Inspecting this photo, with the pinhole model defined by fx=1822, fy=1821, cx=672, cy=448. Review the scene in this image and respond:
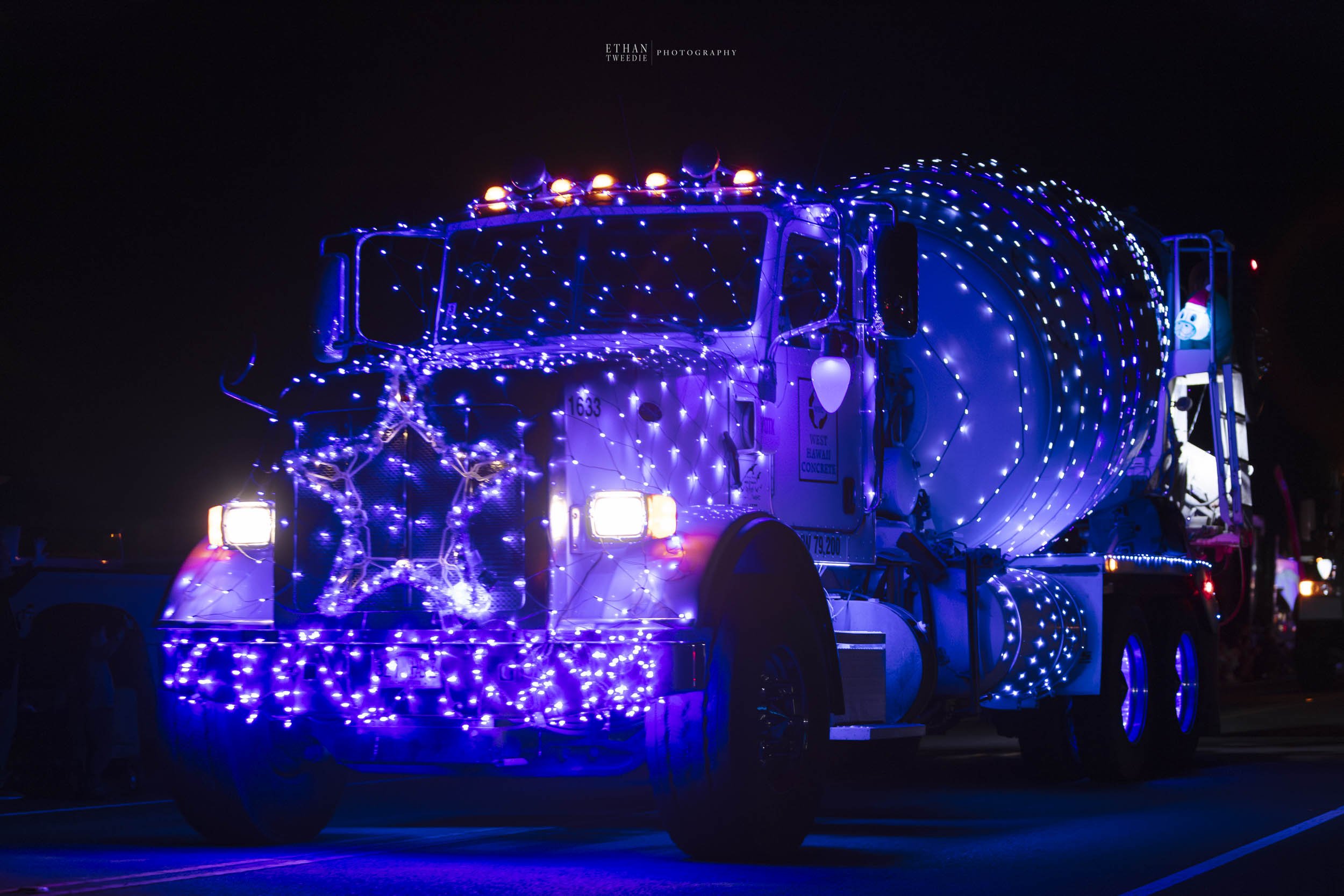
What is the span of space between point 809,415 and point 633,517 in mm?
2217

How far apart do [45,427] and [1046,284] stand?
1030 cm

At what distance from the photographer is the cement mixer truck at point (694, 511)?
8.00 metres

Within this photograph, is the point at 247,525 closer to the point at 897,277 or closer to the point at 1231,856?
the point at 897,277

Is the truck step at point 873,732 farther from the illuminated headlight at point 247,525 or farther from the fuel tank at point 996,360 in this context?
the illuminated headlight at point 247,525

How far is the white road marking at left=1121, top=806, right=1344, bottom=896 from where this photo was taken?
761 cm

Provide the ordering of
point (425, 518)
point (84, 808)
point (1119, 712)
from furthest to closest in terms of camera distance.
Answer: point (1119, 712)
point (84, 808)
point (425, 518)

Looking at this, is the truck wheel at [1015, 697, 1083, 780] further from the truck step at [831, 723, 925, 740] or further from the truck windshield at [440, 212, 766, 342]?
the truck windshield at [440, 212, 766, 342]

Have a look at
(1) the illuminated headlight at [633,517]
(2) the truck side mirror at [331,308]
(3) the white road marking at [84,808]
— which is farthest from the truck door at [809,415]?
(3) the white road marking at [84,808]

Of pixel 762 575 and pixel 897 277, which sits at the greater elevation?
pixel 897 277

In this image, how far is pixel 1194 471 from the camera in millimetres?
15414

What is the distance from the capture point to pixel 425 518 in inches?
324

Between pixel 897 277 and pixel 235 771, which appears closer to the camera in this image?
pixel 235 771

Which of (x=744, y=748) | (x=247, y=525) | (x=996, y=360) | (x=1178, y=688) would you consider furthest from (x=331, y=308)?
(x=1178, y=688)

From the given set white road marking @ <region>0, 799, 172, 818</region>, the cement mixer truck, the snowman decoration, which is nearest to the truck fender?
the cement mixer truck
